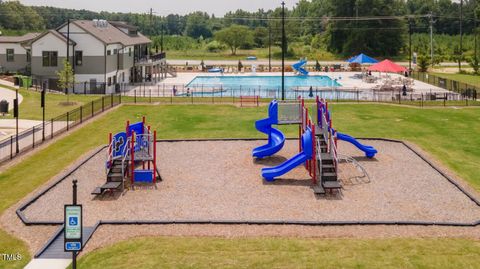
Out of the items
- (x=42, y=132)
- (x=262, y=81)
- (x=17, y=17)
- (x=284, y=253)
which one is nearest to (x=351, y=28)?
(x=262, y=81)

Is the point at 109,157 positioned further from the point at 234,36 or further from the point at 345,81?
the point at 234,36

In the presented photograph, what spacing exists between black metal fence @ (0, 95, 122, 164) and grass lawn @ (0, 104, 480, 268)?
957 mm

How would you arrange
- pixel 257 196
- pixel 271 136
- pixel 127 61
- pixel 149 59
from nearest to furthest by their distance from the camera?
pixel 257 196
pixel 271 136
pixel 127 61
pixel 149 59

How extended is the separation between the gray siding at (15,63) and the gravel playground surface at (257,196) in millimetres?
45629

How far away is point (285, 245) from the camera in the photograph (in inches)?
560

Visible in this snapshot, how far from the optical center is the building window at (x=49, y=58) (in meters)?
57.6

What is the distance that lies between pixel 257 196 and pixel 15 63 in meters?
55.0

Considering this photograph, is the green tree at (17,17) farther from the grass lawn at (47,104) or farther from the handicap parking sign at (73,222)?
the handicap parking sign at (73,222)

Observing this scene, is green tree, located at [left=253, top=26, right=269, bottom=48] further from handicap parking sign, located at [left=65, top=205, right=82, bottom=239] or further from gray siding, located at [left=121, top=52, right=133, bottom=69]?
handicap parking sign, located at [left=65, top=205, right=82, bottom=239]

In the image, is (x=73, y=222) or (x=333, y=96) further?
(x=333, y=96)

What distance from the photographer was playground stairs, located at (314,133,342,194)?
63.9ft

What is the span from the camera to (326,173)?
20422mm

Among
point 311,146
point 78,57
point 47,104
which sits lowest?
point 311,146

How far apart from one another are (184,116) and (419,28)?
410 feet
